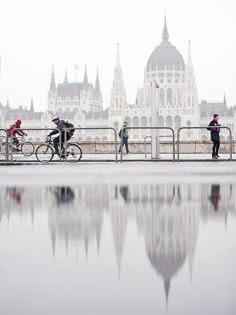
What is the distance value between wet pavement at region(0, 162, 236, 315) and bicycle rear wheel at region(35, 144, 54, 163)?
35.1 ft

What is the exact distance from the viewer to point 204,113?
633 feet

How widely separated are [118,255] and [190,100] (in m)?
188

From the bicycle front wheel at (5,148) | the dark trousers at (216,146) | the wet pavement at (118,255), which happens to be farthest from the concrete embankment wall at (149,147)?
the wet pavement at (118,255)

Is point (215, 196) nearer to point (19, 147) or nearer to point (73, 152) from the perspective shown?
point (73, 152)

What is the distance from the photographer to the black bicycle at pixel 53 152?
17828mm

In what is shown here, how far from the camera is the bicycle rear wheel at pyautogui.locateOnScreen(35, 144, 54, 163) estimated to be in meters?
17.9

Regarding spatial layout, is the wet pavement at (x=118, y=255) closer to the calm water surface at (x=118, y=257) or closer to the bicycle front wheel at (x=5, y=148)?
the calm water surface at (x=118, y=257)

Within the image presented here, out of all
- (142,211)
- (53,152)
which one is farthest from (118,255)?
(53,152)

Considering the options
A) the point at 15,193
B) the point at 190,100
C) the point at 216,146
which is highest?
the point at 190,100

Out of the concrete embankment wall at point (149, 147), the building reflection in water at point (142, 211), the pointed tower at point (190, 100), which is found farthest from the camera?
the pointed tower at point (190, 100)

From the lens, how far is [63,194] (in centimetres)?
781

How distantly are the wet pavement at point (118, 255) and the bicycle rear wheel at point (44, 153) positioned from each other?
1069 cm

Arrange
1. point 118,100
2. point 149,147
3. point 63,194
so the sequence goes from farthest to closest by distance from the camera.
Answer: point 118,100, point 149,147, point 63,194

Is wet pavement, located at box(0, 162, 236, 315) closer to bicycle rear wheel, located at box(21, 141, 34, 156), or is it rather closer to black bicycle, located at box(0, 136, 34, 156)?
black bicycle, located at box(0, 136, 34, 156)
